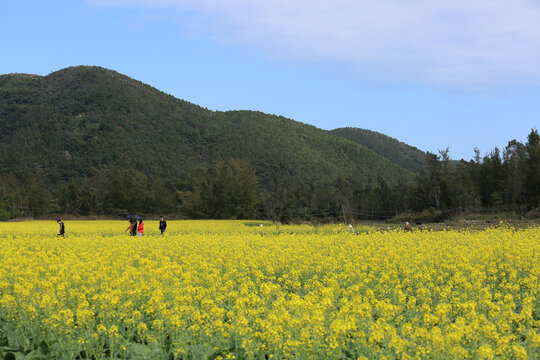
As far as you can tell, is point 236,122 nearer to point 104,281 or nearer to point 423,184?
point 423,184

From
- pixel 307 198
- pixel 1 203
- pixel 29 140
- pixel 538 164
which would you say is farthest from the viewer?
pixel 29 140

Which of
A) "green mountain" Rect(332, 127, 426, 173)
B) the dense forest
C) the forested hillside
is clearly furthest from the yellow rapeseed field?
"green mountain" Rect(332, 127, 426, 173)

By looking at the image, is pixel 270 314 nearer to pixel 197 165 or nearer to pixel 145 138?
pixel 197 165

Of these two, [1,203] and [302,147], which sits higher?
[302,147]

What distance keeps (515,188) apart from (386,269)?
187 feet

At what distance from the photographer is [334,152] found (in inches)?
5187

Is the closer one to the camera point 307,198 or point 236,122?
point 307,198

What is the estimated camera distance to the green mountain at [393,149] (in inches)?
6678

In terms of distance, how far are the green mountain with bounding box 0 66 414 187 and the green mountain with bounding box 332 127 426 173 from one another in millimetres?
36427

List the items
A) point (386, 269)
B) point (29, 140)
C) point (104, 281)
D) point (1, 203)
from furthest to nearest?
point (29, 140)
point (1, 203)
point (386, 269)
point (104, 281)

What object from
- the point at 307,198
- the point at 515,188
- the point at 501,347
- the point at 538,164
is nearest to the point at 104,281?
the point at 501,347


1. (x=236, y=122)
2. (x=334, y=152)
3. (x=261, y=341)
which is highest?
(x=236, y=122)

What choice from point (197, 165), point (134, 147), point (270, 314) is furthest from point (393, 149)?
point (270, 314)

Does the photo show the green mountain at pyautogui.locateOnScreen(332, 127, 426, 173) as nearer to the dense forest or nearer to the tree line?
the dense forest
